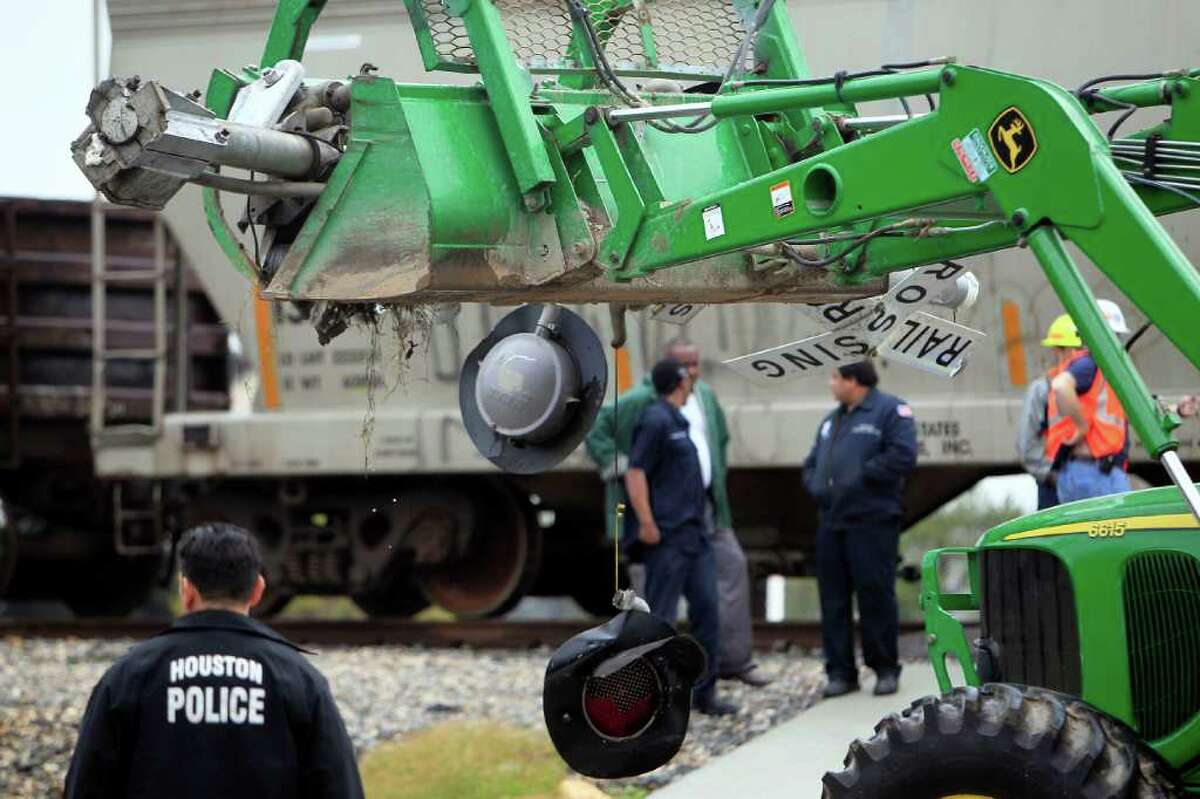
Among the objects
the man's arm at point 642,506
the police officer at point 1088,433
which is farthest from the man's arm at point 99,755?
the man's arm at point 642,506

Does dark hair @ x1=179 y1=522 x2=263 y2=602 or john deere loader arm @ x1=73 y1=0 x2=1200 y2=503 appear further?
dark hair @ x1=179 y1=522 x2=263 y2=602

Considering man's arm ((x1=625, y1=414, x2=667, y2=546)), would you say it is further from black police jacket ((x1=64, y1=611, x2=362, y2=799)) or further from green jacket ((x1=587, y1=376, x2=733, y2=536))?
black police jacket ((x1=64, y1=611, x2=362, y2=799))

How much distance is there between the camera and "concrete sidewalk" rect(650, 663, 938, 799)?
7766 mm

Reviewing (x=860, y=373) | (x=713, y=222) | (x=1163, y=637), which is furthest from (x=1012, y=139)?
(x=860, y=373)

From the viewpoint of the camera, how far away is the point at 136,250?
1566cm

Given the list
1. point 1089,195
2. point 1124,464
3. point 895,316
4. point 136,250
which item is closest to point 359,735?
point 1124,464

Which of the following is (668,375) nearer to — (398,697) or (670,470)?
(670,470)

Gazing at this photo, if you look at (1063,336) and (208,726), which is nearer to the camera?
(208,726)

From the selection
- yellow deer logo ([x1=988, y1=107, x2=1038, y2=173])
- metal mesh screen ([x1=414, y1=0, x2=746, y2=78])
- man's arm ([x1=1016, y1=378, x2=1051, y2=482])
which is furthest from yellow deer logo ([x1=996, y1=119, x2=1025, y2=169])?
man's arm ([x1=1016, y1=378, x2=1051, y2=482])

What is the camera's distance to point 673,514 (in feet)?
31.8

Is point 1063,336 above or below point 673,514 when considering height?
above

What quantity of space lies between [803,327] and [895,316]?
6191mm

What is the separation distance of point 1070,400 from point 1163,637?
3573 mm

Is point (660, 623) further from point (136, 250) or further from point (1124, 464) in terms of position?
point (136, 250)
